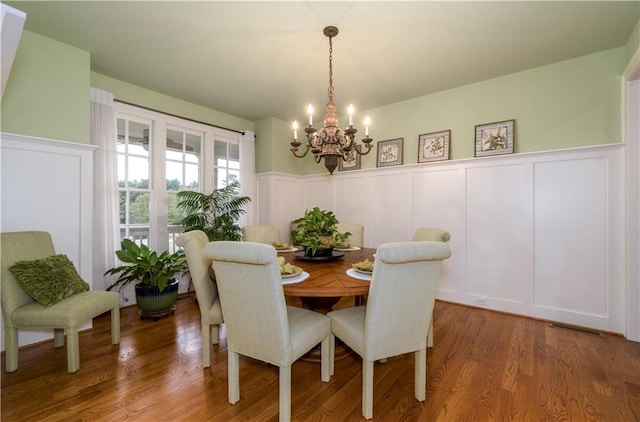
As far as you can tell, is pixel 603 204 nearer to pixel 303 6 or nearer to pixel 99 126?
pixel 303 6

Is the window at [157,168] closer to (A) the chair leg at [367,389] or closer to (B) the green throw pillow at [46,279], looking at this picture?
(B) the green throw pillow at [46,279]

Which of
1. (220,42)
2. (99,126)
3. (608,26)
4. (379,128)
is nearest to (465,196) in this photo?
(379,128)

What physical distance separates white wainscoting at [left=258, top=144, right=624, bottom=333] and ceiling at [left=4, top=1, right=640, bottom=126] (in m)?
1.02

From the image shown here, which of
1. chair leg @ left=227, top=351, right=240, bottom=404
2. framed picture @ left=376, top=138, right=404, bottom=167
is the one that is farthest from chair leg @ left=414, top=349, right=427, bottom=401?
framed picture @ left=376, top=138, right=404, bottom=167

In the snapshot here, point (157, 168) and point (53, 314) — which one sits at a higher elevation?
point (157, 168)

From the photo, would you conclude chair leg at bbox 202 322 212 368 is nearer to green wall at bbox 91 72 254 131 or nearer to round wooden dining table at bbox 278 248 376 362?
round wooden dining table at bbox 278 248 376 362

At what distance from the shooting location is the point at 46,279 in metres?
2.03

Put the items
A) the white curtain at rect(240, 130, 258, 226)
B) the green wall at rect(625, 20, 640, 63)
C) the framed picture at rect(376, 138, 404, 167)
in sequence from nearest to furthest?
the green wall at rect(625, 20, 640, 63) < the framed picture at rect(376, 138, 404, 167) < the white curtain at rect(240, 130, 258, 226)

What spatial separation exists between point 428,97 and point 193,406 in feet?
12.7

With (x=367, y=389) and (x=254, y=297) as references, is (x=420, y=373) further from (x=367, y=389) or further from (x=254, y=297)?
(x=254, y=297)

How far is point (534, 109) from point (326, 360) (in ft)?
10.6

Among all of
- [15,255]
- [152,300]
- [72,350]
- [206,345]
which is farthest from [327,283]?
[15,255]

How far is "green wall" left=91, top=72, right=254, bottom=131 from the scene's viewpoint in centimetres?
314

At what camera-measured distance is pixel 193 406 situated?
163 centimetres
